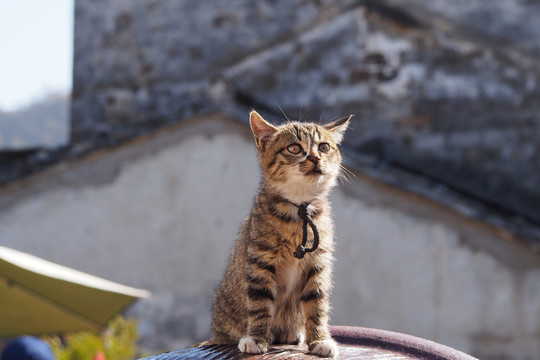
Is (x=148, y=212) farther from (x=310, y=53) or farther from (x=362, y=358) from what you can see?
(x=362, y=358)

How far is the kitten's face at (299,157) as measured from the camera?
2.71 metres

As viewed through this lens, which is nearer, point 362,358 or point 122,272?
point 362,358

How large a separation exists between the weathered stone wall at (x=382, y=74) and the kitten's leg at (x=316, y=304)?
300 inches

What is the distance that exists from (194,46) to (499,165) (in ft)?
20.3

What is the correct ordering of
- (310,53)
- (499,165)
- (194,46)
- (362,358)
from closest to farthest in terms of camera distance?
1. (362,358)
2. (499,165)
3. (310,53)
4. (194,46)

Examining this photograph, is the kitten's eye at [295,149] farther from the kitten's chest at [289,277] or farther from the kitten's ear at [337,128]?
the kitten's chest at [289,277]

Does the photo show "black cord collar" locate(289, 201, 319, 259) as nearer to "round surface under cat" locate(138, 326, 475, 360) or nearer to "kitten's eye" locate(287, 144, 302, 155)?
"kitten's eye" locate(287, 144, 302, 155)

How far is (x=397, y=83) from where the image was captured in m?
11.8

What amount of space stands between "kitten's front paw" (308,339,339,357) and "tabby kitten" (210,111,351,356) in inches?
0.8

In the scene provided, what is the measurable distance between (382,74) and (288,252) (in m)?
9.55

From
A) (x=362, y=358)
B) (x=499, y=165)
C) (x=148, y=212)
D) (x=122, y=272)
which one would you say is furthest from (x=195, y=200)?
(x=362, y=358)

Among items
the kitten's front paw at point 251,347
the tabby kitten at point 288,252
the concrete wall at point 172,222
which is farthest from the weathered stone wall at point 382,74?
the kitten's front paw at point 251,347

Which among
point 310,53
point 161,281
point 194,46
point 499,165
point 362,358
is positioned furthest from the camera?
point 194,46

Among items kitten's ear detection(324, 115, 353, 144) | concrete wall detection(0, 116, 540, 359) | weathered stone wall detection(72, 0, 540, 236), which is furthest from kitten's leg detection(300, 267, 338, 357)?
weathered stone wall detection(72, 0, 540, 236)
